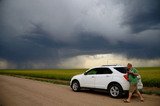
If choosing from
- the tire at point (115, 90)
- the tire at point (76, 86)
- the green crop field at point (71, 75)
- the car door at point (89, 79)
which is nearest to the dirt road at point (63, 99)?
the tire at point (115, 90)

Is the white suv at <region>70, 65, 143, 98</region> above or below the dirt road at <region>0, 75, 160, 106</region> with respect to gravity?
above

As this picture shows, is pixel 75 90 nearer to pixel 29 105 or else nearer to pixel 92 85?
pixel 92 85

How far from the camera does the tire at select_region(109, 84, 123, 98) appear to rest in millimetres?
12008

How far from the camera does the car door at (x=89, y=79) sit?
1402 centimetres

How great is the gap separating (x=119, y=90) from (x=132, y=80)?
1.08 meters

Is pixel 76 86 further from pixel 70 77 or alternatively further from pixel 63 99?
pixel 70 77

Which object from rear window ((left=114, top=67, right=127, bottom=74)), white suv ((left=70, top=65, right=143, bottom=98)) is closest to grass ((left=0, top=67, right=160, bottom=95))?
rear window ((left=114, top=67, right=127, bottom=74))

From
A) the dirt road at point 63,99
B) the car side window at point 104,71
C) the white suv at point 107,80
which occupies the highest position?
the car side window at point 104,71

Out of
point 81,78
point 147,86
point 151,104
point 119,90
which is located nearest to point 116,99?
point 119,90

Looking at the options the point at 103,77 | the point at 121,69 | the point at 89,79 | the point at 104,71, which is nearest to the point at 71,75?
the point at 89,79

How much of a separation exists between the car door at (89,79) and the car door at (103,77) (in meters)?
0.35

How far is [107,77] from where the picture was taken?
13.0m

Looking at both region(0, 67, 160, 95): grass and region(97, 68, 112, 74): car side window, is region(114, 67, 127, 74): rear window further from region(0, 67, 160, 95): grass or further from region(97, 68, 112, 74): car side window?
region(0, 67, 160, 95): grass

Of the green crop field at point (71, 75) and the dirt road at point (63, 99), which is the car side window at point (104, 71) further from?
the green crop field at point (71, 75)
